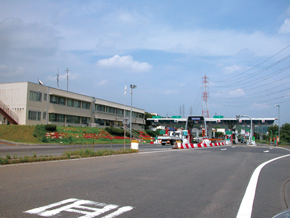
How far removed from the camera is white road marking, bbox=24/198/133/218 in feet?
17.4

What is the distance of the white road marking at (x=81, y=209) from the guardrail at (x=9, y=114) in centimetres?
3846

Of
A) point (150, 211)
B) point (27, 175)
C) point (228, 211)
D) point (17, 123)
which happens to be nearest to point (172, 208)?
point (150, 211)

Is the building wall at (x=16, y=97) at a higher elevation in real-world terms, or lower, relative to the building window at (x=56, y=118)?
higher

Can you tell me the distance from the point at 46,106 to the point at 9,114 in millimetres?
6183

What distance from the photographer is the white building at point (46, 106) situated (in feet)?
135

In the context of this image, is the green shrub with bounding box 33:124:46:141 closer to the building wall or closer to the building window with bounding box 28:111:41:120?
the building wall

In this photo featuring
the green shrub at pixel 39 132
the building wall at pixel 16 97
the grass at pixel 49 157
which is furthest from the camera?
the building wall at pixel 16 97

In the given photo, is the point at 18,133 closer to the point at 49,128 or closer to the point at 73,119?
the point at 49,128

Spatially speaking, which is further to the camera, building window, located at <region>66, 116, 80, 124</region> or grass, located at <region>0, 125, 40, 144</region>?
building window, located at <region>66, 116, 80, 124</region>

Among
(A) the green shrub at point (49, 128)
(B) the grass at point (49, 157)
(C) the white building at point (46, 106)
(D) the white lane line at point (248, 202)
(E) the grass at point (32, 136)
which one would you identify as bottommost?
(D) the white lane line at point (248, 202)

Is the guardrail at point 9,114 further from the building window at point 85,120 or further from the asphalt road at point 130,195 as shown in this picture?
the asphalt road at point 130,195

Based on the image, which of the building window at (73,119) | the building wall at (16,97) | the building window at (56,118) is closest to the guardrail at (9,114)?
the building wall at (16,97)

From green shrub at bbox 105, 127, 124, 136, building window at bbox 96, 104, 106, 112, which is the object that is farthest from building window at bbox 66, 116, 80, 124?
building window at bbox 96, 104, 106, 112

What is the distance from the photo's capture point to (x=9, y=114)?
40.8m
